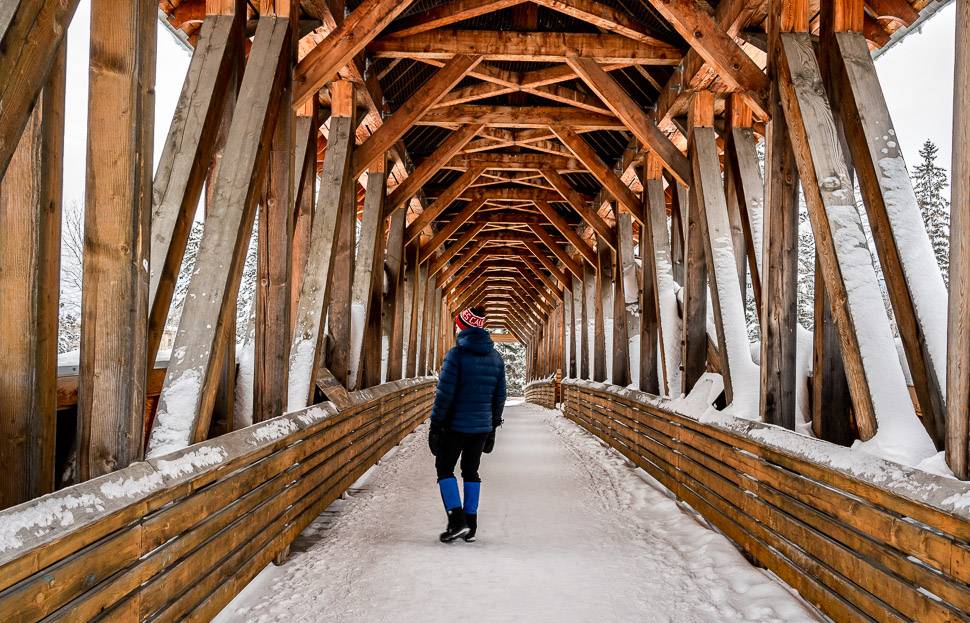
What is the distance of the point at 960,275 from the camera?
88.0 inches

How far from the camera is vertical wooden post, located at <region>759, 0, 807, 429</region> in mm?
3953

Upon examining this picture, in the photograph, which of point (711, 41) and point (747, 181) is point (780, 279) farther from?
point (711, 41)

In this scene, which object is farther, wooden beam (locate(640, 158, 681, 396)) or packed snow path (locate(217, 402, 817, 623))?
wooden beam (locate(640, 158, 681, 396))

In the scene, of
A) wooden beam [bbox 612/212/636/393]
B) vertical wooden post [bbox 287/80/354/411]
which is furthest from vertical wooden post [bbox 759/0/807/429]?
wooden beam [bbox 612/212/636/393]

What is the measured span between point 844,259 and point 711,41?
2161 mm

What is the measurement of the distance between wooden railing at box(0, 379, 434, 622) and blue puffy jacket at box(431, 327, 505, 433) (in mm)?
799

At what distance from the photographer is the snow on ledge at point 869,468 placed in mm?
2094

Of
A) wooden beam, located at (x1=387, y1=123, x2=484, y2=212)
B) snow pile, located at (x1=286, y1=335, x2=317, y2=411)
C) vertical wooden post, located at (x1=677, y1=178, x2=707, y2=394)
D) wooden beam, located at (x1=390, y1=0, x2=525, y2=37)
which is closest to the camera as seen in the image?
snow pile, located at (x1=286, y1=335, x2=317, y2=411)

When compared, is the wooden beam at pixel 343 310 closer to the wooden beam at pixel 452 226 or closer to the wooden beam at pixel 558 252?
the wooden beam at pixel 452 226

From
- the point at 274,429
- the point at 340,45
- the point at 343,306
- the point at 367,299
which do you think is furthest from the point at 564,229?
the point at 274,429

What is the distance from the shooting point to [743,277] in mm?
6184

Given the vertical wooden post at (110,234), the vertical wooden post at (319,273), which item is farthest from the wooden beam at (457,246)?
the vertical wooden post at (110,234)

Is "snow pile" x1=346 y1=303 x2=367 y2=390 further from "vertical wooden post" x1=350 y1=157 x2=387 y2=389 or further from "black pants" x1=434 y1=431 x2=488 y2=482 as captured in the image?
"black pants" x1=434 y1=431 x2=488 y2=482

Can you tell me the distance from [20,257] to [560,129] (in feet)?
23.2
